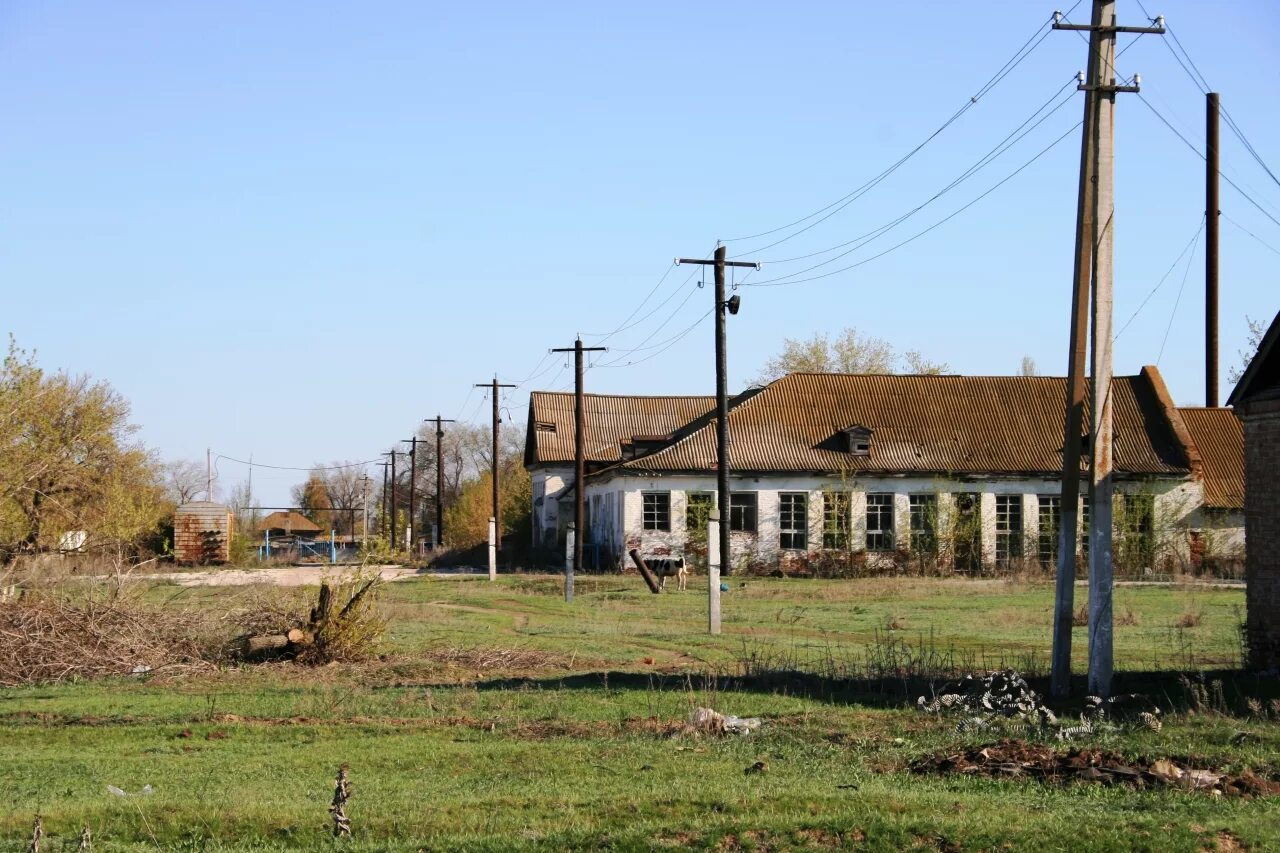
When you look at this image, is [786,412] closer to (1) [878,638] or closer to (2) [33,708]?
(1) [878,638]

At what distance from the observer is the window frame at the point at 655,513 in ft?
158

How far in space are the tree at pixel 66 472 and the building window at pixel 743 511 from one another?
65.1 ft

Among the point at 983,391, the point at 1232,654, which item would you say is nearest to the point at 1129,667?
the point at 1232,654

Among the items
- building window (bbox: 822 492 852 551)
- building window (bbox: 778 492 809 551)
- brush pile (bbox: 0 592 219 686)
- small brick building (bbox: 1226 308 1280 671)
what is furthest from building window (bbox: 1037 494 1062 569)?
brush pile (bbox: 0 592 219 686)

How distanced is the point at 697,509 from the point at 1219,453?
20.4 m

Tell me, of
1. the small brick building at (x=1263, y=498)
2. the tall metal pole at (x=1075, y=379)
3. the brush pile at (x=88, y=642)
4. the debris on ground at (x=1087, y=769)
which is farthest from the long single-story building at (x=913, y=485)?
the debris on ground at (x=1087, y=769)

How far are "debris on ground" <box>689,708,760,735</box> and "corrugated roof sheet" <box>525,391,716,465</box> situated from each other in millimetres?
47544

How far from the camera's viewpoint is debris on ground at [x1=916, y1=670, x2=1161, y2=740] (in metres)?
12.9

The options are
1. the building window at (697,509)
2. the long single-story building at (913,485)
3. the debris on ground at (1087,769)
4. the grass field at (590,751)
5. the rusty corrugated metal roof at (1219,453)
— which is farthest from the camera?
the rusty corrugated metal roof at (1219,453)

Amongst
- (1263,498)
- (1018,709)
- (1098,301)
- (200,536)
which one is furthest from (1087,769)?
(200,536)

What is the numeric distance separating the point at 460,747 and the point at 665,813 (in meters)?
3.69

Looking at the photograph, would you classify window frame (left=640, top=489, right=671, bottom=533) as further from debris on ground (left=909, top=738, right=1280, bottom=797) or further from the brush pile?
debris on ground (left=909, top=738, right=1280, bottom=797)

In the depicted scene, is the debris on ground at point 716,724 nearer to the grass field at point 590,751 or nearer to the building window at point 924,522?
the grass field at point 590,751

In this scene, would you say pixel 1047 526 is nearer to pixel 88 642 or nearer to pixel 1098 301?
pixel 1098 301
